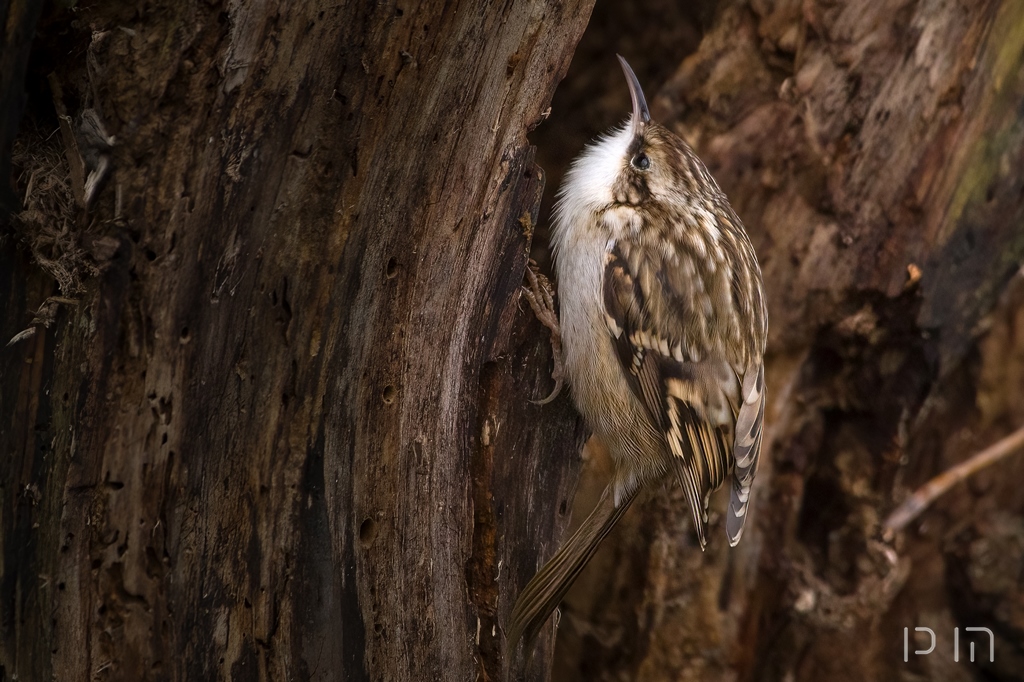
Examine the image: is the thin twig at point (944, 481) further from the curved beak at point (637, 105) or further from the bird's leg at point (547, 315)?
the curved beak at point (637, 105)

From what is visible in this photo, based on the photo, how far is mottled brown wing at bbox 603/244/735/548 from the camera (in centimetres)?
224

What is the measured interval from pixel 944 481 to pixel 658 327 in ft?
4.19

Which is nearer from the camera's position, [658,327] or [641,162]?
[658,327]

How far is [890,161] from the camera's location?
8.49ft

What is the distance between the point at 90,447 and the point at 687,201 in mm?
1608

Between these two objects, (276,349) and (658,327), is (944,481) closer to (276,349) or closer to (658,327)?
(658,327)

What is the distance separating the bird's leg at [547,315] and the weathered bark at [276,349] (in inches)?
Answer: 6.8

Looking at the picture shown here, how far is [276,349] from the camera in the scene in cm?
165

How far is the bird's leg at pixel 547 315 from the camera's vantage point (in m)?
2.17

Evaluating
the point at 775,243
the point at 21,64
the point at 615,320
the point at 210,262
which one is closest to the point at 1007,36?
the point at 775,243

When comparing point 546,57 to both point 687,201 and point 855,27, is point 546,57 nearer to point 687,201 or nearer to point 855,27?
point 687,201

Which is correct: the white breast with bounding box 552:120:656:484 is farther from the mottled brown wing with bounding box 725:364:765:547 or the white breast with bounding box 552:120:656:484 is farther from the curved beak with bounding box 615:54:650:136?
the mottled brown wing with bounding box 725:364:765:547
